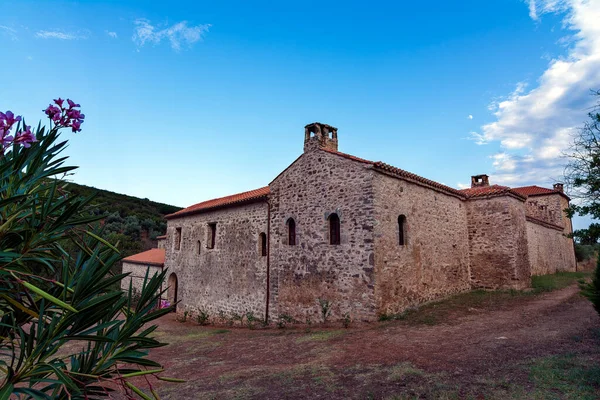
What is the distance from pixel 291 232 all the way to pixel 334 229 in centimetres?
199

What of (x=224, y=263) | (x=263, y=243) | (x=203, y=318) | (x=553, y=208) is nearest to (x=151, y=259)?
(x=203, y=318)

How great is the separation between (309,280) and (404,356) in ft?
17.8

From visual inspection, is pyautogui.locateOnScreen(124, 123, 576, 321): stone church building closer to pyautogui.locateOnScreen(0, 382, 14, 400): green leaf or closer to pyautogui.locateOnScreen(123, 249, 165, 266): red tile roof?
pyautogui.locateOnScreen(123, 249, 165, 266): red tile roof

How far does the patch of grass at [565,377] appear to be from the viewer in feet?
15.6

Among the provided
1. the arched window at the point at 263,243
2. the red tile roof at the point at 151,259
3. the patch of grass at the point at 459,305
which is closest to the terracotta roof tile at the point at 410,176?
the patch of grass at the point at 459,305

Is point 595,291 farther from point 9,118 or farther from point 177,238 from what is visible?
point 177,238

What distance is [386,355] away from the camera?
7.47 meters

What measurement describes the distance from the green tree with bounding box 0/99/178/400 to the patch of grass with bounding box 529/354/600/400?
5453 mm

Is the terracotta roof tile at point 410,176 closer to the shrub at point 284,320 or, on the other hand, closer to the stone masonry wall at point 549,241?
the shrub at point 284,320

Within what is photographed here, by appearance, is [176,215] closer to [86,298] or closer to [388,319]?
[388,319]

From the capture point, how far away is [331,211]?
12.2 m

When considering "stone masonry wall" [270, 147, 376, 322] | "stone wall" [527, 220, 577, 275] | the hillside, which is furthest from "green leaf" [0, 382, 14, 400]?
the hillside

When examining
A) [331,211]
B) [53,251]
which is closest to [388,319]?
[331,211]

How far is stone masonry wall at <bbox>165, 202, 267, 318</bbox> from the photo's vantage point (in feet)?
47.2
